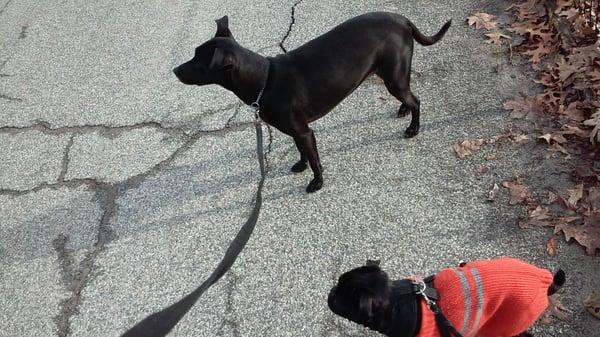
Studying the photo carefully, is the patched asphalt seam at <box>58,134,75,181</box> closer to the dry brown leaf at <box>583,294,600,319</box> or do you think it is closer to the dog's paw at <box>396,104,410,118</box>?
the dog's paw at <box>396,104,410,118</box>

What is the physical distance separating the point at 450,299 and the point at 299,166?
193 centimetres

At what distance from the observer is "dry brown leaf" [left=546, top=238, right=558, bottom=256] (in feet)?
10.0

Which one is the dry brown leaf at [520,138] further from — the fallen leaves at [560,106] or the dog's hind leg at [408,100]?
the dog's hind leg at [408,100]

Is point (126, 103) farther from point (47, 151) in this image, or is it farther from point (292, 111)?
point (292, 111)

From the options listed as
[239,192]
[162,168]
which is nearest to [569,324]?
[239,192]

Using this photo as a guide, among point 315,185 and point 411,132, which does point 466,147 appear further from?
point 315,185

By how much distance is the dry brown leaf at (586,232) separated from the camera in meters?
3.01

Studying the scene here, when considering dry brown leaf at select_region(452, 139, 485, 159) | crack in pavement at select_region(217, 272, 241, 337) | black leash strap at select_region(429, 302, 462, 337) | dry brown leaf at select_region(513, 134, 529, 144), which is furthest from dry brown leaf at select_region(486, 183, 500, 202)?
crack in pavement at select_region(217, 272, 241, 337)

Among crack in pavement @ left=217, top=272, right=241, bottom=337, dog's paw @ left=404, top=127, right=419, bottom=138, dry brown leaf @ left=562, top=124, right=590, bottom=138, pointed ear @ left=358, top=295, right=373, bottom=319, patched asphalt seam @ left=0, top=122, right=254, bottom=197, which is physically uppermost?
pointed ear @ left=358, top=295, right=373, bottom=319

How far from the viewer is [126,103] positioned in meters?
4.84

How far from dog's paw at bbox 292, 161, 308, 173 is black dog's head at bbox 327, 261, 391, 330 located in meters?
1.69

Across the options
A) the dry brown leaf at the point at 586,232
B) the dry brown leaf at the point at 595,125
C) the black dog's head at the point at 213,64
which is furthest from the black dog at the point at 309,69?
the dry brown leaf at the point at 586,232

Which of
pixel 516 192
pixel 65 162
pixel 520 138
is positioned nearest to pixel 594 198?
pixel 516 192

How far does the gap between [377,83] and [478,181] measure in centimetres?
147
